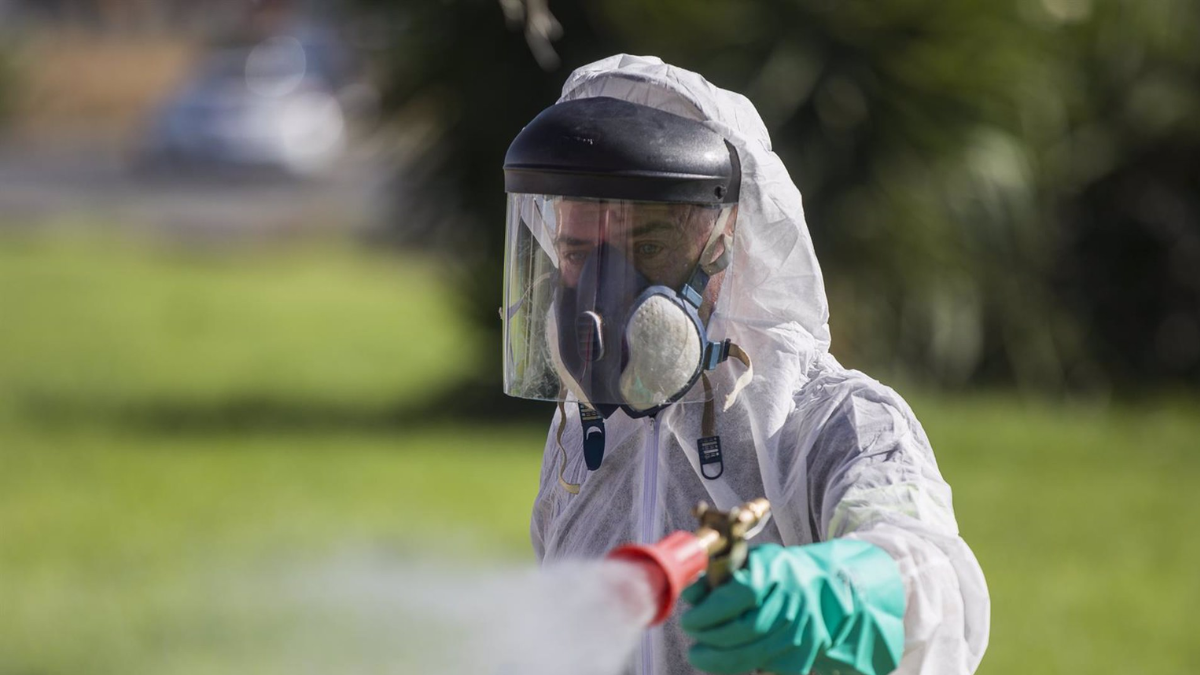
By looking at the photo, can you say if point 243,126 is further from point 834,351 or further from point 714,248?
point 714,248

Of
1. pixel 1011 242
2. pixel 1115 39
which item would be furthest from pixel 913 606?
pixel 1115 39

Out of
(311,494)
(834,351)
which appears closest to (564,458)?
(311,494)

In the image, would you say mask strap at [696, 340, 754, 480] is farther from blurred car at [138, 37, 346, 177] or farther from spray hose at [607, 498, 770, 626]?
blurred car at [138, 37, 346, 177]

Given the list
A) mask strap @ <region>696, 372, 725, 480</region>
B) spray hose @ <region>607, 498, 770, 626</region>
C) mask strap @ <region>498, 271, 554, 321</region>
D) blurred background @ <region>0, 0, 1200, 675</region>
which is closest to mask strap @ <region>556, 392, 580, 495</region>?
mask strap @ <region>498, 271, 554, 321</region>

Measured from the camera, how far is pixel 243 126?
Result: 25.5 metres

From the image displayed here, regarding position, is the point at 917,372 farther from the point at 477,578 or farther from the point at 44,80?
the point at 44,80

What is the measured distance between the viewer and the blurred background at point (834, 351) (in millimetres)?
A: 6648

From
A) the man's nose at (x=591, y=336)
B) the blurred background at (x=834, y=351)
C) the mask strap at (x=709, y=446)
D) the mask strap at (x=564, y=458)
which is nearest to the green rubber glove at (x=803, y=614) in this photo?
the mask strap at (x=709, y=446)

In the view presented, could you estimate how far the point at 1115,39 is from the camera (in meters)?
10.4

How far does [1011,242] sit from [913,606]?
8.33 meters

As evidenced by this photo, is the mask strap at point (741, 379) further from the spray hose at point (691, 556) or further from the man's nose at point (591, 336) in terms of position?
the spray hose at point (691, 556)

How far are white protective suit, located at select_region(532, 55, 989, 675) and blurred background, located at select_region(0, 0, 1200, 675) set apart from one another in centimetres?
373

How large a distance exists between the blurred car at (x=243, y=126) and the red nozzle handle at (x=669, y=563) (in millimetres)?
23627

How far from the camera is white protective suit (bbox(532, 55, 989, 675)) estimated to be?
1.91m
